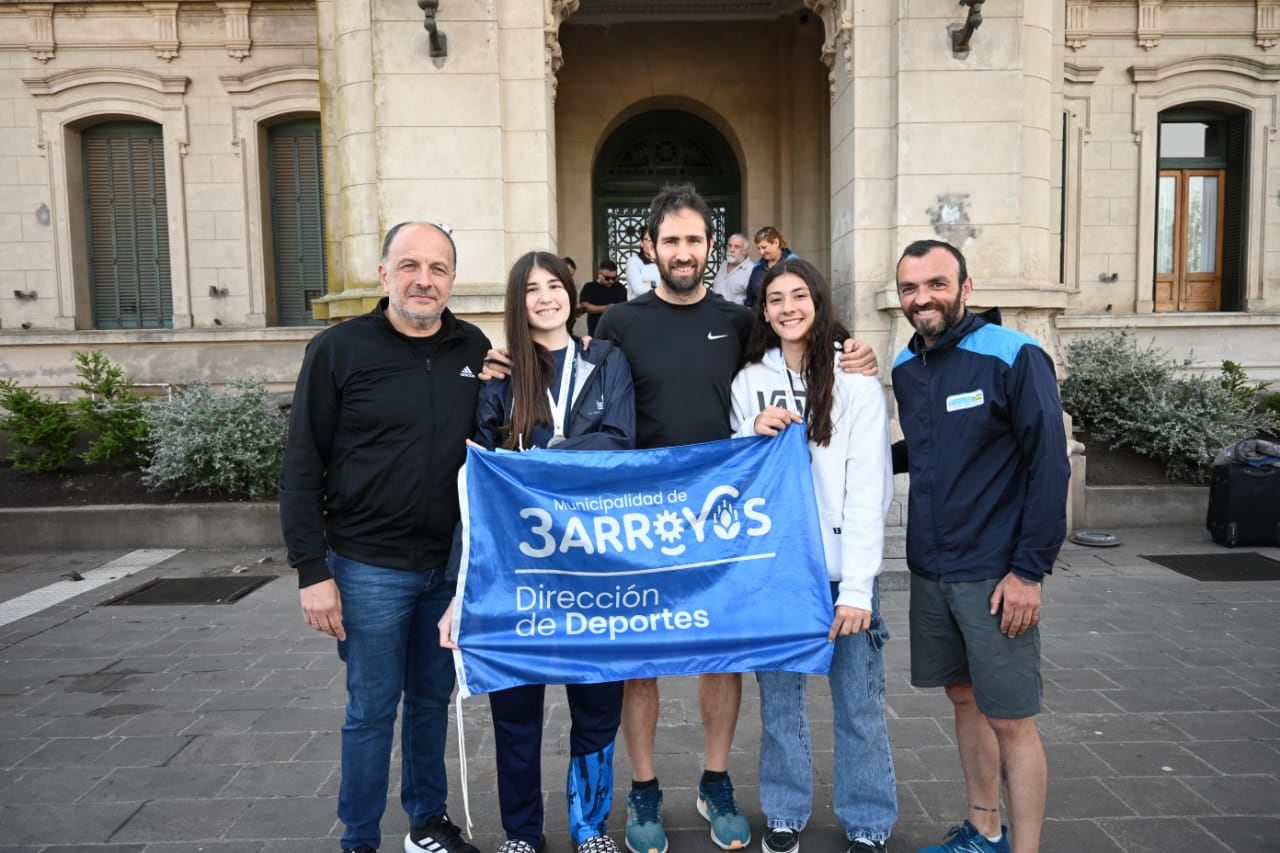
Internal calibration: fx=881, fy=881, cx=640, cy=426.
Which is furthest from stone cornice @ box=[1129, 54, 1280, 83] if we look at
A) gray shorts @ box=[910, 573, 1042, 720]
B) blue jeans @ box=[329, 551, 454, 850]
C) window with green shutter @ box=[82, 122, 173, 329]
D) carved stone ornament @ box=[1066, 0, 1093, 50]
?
window with green shutter @ box=[82, 122, 173, 329]

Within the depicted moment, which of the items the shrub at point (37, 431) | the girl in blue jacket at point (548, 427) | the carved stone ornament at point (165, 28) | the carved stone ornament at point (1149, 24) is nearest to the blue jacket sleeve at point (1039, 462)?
the girl in blue jacket at point (548, 427)

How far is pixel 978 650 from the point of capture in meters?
3.20

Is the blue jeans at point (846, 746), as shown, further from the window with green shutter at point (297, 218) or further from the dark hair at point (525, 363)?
the window with green shutter at point (297, 218)

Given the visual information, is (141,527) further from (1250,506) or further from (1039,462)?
(1250,506)

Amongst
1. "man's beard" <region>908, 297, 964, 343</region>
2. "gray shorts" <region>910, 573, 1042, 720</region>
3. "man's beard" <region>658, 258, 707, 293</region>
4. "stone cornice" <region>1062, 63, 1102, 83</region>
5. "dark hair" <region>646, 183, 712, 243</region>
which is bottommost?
"gray shorts" <region>910, 573, 1042, 720</region>

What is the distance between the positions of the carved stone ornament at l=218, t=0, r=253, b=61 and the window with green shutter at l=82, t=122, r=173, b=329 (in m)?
1.78

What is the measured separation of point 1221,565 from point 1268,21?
9.66 metres

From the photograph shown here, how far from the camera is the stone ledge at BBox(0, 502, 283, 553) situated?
9211 mm

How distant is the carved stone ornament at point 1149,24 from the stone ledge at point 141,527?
13475 millimetres

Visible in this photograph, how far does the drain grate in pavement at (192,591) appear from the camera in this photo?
7320 mm

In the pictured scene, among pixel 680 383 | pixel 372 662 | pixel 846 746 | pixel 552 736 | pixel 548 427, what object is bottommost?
pixel 552 736

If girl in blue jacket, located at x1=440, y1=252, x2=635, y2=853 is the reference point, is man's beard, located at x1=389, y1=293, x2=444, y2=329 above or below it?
above

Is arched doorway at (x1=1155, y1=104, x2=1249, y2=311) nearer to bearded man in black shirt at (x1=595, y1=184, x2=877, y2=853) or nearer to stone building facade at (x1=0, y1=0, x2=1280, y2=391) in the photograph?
stone building facade at (x1=0, y1=0, x2=1280, y2=391)

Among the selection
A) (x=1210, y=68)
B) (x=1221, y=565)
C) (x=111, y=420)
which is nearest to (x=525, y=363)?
(x=1221, y=565)
